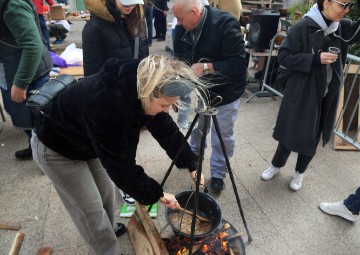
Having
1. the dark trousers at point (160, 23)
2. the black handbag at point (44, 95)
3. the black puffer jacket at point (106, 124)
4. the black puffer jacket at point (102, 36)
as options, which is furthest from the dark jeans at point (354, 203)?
the dark trousers at point (160, 23)

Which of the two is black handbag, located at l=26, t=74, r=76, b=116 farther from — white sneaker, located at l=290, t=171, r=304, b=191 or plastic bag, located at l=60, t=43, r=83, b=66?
plastic bag, located at l=60, t=43, r=83, b=66

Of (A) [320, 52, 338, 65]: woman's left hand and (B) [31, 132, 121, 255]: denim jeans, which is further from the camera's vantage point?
(A) [320, 52, 338, 65]: woman's left hand

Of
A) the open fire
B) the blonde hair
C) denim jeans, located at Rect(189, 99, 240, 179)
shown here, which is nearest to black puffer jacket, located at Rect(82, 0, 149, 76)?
denim jeans, located at Rect(189, 99, 240, 179)

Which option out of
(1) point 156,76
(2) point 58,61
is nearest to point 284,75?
(1) point 156,76

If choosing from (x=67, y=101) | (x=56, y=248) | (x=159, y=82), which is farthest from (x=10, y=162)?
(x=159, y=82)

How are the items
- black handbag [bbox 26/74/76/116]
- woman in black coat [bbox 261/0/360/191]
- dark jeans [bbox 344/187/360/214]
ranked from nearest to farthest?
black handbag [bbox 26/74/76/116], woman in black coat [bbox 261/0/360/191], dark jeans [bbox 344/187/360/214]

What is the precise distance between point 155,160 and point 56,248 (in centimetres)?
147

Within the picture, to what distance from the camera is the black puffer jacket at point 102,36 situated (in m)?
2.21

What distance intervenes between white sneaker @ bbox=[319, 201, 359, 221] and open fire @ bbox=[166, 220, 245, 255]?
1086mm

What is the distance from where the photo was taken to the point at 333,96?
7.93 feet

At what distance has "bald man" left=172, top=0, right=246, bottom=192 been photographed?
2.15 meters

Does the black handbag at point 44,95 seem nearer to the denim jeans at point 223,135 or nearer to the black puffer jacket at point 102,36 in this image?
the black puffer jacket at point 102,36

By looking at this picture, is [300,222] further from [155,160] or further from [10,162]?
[10,162]

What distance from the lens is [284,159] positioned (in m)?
2.95
